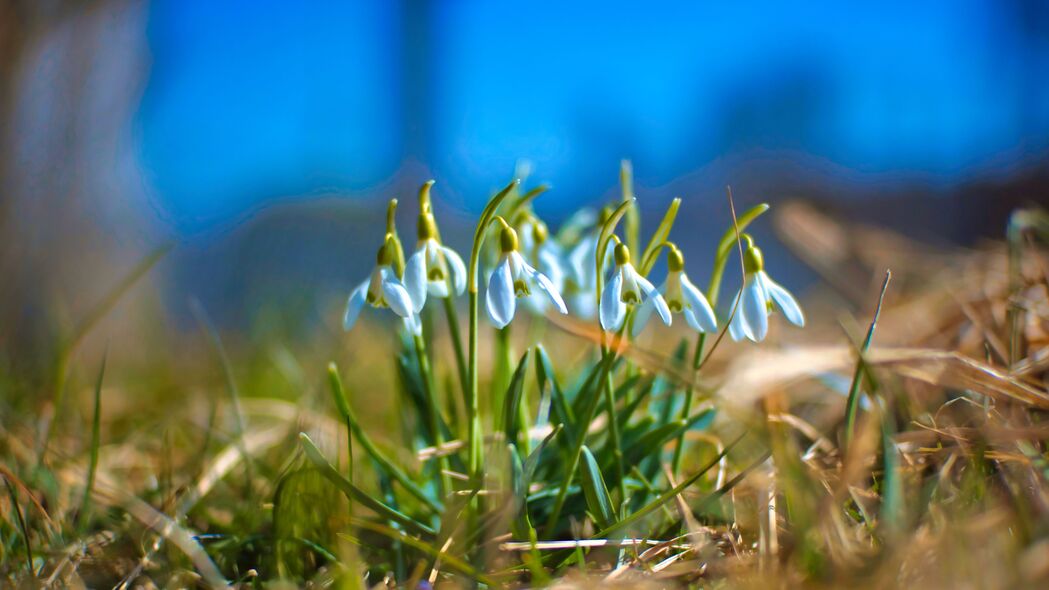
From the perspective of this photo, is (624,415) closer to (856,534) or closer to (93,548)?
(856,534)

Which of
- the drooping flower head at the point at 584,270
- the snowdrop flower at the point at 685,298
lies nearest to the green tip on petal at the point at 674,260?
the snowdrop flower at the point at 685,298

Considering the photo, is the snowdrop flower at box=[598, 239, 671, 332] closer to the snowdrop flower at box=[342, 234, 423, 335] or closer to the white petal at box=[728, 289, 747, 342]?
the white petal at box=[728, 289, 747, 342]

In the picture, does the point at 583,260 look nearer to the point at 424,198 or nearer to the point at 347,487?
the point at 424,198

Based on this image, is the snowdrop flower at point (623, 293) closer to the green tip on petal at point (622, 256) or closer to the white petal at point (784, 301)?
the green tip on petal at point (622, 256)

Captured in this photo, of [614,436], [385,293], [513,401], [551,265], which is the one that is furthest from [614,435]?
[385,293]

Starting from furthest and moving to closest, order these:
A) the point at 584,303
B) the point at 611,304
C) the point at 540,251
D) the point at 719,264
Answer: the point at 584,303 → the point at 540,251 → the point at 719,264 → the point at 611,304

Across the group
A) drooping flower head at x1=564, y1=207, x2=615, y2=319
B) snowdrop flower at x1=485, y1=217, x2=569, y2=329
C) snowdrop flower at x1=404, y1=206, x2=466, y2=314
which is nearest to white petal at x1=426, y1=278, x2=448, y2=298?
snowdrop flower at x1=404, y1=206, x2=466, y2=314
